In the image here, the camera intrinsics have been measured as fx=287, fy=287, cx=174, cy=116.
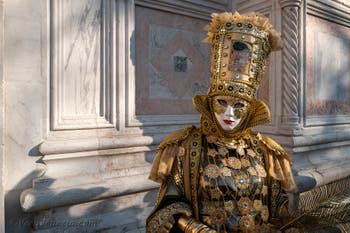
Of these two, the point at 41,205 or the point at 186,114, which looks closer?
the point at 41,205

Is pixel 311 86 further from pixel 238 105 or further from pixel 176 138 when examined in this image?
pixel 176 138

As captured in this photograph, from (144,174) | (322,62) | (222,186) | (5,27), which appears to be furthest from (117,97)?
(322,62)

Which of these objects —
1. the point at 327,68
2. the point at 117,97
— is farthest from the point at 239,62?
the point at 327,68

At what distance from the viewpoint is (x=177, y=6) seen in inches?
169

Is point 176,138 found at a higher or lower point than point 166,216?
higher

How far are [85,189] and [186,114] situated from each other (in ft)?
6.47

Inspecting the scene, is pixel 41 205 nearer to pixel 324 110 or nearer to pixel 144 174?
pixel 144 174

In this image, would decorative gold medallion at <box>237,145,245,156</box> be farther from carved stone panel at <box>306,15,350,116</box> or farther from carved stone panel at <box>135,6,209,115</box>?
carved stone panel at <box>306,15,350,116</box>

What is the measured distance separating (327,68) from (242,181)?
3960 mm

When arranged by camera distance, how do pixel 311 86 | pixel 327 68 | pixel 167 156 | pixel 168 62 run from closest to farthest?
pixel 167 156 < pixel 168 62 < pixel 311 86 < pixel 327 68

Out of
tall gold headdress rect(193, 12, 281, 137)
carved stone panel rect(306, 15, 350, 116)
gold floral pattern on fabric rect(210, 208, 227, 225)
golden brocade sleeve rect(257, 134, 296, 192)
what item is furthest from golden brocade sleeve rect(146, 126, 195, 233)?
carved stone panel rect(306, 15, 350, 116)

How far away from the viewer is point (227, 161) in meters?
2.04

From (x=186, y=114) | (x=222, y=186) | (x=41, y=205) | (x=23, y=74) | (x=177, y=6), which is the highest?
(x=177, y=6)

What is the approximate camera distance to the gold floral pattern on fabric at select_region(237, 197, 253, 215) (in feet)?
6.44
